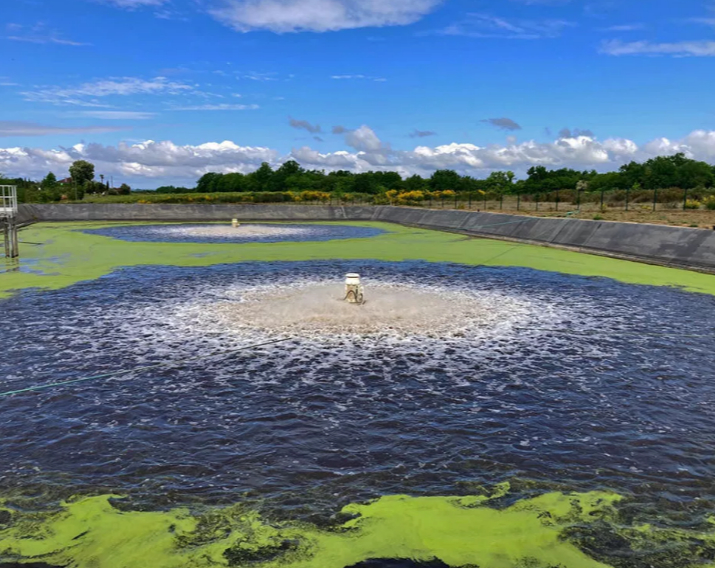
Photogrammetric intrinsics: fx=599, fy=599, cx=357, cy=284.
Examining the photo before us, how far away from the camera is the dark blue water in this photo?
5.41 meters

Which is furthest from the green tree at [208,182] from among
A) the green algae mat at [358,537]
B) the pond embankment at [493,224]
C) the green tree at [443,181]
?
the green algae mat at [358,537]

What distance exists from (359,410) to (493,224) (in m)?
28.8

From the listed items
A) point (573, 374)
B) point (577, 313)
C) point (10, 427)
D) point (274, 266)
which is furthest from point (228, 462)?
point (274, 266)

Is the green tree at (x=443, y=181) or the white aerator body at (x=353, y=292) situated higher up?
the green tree at (x=443, y=181)

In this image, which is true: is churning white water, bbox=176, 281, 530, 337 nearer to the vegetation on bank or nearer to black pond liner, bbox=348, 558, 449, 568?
black pond liner, bbox=348, 558, 449, 568

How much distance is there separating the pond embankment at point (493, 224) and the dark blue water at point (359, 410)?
31.4 feet

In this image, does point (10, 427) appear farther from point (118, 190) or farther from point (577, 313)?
point (118, 190)

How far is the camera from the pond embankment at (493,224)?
67.8 feet

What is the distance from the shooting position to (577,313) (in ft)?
41.3

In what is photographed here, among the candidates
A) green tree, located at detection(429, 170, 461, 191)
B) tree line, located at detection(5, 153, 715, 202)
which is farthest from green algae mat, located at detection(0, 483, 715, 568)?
green tree, located at detection(429, 170, 461, 191)

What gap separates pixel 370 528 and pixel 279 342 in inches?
218

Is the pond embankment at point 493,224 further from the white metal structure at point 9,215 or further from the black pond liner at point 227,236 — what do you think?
the white metal structure at point 9,215

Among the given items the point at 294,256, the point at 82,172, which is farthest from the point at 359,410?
the point at 82,172

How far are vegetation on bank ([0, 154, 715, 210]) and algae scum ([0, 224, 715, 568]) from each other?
5014 cm
